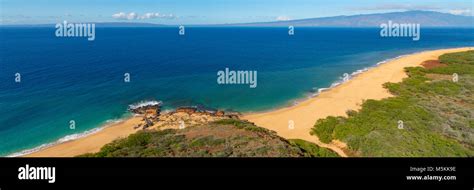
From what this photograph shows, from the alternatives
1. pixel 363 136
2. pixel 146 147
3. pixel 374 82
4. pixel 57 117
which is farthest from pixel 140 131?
pixel 374 82

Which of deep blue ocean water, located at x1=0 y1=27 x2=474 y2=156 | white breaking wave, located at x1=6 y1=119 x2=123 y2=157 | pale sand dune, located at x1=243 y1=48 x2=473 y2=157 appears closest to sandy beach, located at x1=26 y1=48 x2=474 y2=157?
pale sand dune, located at x1=243 y1=48 x2=473 y2=157

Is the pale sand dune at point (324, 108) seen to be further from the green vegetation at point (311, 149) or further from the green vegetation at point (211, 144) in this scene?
the green vegetation at point (211, 144)

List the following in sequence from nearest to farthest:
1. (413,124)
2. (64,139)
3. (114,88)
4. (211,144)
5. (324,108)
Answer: (211,144)
(413,124)
(64,139)
(324,108)
(114,88)

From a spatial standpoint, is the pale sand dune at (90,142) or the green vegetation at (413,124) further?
the pale sand dune at (90,142)

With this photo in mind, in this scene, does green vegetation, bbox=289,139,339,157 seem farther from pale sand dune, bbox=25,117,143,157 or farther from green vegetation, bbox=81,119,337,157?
pale sand dune, bbox=25,117,143,157

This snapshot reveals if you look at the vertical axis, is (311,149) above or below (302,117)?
below

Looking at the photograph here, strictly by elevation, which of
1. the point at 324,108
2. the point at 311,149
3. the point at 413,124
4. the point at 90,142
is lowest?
the point at 90,142

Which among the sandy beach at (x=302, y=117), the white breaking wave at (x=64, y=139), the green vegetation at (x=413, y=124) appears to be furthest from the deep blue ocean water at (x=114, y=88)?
the green vegetation at (x=413, y=124)

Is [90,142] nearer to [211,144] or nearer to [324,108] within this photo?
[211,144]

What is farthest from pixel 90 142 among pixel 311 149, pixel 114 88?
pixel 114 88
